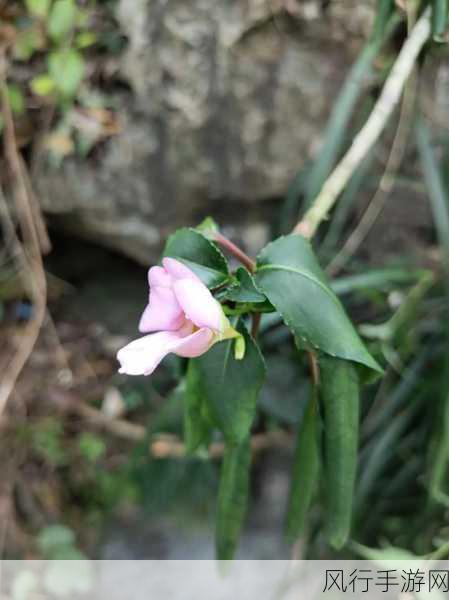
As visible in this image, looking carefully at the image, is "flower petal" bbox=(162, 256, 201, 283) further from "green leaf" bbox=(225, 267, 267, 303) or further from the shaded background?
the shaded background

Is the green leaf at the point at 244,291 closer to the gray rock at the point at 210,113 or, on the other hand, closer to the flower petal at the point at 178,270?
the flower petal at the point at 178,270

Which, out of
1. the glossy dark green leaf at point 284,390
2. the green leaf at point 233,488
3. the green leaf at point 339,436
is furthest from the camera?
the glossy dark green leaf at point 284,390

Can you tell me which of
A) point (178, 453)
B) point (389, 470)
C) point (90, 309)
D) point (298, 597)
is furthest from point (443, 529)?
point (90, 309)

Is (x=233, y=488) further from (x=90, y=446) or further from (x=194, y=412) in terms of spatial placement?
(x=90, y=446)

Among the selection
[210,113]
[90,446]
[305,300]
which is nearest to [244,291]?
[305,300]

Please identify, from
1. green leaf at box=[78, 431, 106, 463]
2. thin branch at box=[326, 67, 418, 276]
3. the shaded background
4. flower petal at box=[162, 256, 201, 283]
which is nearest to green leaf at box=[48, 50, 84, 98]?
the shaded background

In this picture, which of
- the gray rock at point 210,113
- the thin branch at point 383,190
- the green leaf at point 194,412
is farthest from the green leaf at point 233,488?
the gray rock at point 210,113

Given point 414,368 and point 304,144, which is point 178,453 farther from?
point 304,144
